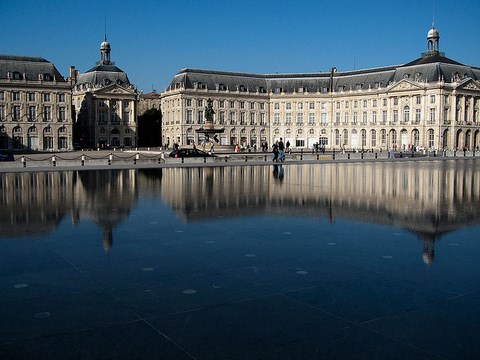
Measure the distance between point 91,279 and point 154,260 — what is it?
155 cm

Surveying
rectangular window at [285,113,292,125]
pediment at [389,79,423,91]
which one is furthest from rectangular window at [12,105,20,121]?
pediment at [389,79,423,91]

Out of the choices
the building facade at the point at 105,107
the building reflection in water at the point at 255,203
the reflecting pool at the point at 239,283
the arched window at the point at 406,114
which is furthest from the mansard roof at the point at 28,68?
the reflecting pool at the point at 239,283

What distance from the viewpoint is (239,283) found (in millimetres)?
8344

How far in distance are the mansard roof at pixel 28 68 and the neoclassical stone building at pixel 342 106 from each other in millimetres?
25518

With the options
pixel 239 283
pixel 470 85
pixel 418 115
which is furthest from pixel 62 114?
pixel 239 283

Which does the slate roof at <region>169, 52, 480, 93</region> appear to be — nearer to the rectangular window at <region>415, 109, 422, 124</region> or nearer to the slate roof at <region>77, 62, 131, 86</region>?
the rectangular window at <region>415, 109, 422, 124</region>

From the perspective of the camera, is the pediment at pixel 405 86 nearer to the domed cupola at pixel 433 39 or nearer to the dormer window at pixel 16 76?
the domed cupola at pixel 433 39

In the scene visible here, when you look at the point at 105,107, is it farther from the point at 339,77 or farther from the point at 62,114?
the point at 339,77

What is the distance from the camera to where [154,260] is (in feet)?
32.4

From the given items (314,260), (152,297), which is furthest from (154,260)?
(314,260)

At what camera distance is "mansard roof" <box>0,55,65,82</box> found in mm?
97000

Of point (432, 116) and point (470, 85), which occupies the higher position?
point (470, 85)

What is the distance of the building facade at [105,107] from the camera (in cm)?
11694

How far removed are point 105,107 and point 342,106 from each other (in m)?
51.2
